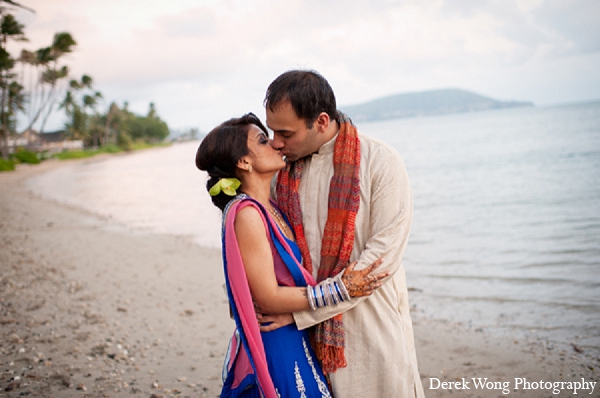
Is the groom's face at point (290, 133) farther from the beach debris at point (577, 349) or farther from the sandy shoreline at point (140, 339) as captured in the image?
the beach debris at point (577, 349)

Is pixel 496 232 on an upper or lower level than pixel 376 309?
lower

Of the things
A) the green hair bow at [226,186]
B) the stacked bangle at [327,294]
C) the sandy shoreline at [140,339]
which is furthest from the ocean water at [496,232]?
the green hair bow at [226,186]

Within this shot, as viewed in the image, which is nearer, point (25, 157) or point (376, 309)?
point (376, 309)

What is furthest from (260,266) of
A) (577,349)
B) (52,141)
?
(52,141)

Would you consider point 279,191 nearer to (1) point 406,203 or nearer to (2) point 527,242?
(1) point 406,203

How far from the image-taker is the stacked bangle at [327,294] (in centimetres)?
196

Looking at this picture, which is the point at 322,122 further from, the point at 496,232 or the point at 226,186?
the point at 496,232

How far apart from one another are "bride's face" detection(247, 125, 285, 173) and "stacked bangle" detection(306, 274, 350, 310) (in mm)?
586

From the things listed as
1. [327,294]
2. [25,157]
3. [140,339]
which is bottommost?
[140,339]

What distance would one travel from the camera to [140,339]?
193 inches

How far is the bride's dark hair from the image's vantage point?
2084mm

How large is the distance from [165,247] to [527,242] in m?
7.71

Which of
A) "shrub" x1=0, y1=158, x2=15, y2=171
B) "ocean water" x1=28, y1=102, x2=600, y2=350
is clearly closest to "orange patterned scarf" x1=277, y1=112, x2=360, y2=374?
"ocean water" x1=28, y1=102, x2=600, y2=350

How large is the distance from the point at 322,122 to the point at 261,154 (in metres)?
0.32
